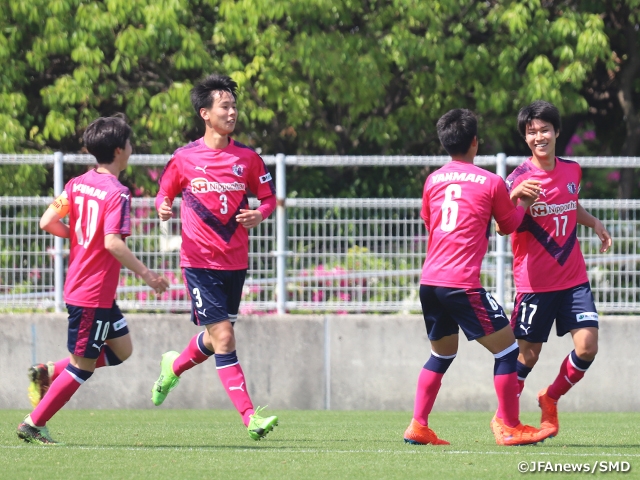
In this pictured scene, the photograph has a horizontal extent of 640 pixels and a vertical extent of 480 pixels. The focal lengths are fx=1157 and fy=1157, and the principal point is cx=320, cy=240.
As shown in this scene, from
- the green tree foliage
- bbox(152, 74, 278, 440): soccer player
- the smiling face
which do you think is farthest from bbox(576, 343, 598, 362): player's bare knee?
the green tree foliage

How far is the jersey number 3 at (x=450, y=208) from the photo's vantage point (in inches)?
254

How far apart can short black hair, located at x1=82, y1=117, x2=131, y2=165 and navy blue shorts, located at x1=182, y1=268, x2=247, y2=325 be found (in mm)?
877

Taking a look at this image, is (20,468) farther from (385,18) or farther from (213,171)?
(385,18)

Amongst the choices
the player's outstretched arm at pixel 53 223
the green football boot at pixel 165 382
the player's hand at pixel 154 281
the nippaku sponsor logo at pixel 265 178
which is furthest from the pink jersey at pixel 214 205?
the green football boot at pixel 165 382

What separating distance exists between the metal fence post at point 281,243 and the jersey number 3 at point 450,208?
3.78 m

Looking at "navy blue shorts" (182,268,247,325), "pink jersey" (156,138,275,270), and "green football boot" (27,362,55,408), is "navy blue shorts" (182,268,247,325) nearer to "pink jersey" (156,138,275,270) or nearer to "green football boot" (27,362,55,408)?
"pink jersey" (156,138,275,270)

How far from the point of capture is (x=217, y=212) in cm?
707

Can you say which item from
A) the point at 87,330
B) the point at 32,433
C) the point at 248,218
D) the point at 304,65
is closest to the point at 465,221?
the point at 248,218

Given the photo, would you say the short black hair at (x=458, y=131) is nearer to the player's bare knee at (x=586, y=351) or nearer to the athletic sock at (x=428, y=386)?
the athletic sock at (x=428, y=386)

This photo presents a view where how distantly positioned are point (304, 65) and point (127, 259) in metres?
6.57

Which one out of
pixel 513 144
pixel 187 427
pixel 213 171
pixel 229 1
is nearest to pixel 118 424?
pixel 187 427

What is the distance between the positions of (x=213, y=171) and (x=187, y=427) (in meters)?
2.09

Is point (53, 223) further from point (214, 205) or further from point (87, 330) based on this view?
point (214, 205)

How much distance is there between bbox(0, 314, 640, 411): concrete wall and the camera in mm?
9922
